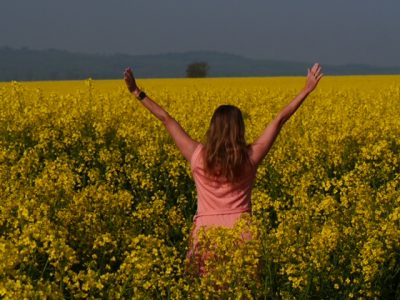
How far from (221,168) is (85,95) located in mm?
8712

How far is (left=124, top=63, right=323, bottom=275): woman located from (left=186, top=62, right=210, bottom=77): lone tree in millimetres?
81164

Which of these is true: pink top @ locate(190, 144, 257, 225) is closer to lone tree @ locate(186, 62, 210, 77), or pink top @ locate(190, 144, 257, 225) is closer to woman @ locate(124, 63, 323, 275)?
woman @ locate(124, 63, 323, 275)

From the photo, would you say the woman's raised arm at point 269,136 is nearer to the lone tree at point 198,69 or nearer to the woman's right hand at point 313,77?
the woman's right hand at point 313,77

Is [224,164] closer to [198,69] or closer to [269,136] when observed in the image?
[269,136]

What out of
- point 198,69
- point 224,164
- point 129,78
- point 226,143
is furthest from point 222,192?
point 198,69

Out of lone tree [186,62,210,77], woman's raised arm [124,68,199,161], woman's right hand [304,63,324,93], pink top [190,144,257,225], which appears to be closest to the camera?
pink top [190,144,257,225]

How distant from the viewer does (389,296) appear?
15.5 feet

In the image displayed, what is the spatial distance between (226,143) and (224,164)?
0.43 feet

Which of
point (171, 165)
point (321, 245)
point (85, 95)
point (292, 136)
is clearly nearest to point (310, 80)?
point (321, 245)

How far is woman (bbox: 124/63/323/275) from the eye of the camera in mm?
4086

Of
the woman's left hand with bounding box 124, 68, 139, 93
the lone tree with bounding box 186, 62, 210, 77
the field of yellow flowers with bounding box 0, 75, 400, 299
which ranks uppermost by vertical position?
the lone tree with bounding box 186, 62, 210, 77

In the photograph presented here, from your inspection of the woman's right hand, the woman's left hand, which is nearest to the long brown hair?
the woman's left hand

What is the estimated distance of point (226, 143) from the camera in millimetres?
4078

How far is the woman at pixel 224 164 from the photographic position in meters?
4.09
